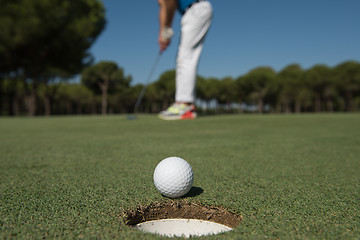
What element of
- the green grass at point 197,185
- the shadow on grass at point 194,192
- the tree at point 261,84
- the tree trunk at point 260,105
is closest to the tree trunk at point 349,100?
the tree at point 261,84

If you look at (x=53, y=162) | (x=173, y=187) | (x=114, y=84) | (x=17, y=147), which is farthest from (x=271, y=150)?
(x=114, y=84)

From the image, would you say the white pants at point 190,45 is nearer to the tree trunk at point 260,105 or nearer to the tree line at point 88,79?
the tree line at point 88,79

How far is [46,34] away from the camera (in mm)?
17938

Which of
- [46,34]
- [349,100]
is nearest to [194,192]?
[46,34]

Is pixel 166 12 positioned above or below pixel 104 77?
below

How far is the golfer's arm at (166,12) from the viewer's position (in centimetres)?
592

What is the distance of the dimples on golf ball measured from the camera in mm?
1566

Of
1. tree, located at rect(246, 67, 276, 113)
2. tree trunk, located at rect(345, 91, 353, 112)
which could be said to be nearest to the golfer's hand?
tree, located at rect(246, 67, 276, 113)

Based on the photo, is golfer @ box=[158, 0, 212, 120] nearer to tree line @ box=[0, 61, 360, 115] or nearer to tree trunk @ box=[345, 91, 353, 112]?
tree line @ box=[0, 61, 360, 115]

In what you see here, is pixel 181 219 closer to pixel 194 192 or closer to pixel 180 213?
pixel 180 213

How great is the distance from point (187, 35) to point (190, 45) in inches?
9.3

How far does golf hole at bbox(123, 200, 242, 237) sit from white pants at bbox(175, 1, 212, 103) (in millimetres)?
4809

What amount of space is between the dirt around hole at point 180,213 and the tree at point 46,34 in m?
19.1

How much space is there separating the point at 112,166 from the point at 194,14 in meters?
4.62
